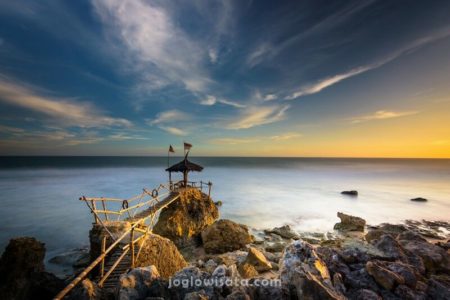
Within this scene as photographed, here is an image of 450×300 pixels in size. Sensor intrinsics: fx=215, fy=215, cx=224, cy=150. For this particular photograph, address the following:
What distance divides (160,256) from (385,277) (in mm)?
8230

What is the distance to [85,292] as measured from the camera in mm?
4723

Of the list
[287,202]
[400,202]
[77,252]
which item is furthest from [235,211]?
[400,202]

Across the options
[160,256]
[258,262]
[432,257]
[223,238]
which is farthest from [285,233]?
[160,256]

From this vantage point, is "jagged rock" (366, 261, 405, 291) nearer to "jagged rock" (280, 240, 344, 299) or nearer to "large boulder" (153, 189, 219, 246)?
"jagged rock" (280, 240, 344, 299)

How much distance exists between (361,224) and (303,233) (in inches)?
230

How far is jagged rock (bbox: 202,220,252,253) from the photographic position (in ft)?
51.9

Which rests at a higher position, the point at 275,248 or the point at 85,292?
the point at 85,292

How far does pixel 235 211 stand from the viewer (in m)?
29.6

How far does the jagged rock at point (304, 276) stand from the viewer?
200 inches

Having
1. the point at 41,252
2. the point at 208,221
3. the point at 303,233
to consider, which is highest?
the point at 41,252

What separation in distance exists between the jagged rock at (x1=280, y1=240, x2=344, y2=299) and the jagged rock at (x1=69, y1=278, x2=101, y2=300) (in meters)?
4.48

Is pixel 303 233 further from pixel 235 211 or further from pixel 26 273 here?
pixel 26 273

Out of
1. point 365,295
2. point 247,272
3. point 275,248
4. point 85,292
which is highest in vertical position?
point 85,292

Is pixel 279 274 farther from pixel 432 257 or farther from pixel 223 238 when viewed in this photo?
pixel 223 238
